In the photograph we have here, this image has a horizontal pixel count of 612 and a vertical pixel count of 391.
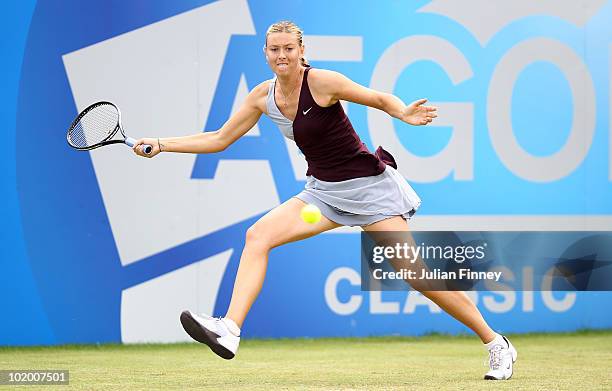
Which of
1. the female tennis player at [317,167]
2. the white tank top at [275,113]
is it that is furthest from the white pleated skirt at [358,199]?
the white tank top at [275,113]

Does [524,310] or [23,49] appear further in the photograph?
[524,310]

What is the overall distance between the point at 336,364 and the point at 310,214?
1.45m

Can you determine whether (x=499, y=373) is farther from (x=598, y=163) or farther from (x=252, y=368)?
(x=598, y=163)

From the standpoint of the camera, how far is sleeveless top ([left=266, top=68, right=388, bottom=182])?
4.76m

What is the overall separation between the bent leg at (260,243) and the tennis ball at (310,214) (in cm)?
2

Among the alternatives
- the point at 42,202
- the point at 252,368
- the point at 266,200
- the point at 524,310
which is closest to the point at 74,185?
the point at 42,202

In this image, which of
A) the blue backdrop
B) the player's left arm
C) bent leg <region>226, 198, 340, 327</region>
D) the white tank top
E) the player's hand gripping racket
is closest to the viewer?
the player's left arm

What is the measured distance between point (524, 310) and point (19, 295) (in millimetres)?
3559

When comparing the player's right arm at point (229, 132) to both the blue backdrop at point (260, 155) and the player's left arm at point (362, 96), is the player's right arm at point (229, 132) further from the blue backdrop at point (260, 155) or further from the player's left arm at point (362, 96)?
the blue backdrop at point (260, 155)

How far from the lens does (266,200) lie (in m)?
7.36

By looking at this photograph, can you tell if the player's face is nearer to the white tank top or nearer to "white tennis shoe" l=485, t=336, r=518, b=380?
the white tank top

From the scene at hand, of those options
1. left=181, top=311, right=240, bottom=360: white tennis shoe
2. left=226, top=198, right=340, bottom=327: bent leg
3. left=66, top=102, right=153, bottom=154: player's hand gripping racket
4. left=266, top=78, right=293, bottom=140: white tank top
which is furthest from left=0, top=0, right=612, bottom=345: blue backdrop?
left=181, top=311, right=240, bottom=360: white tennis shoe

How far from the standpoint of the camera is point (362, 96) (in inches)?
183

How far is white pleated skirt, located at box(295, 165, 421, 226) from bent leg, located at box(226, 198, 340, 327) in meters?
0.07
